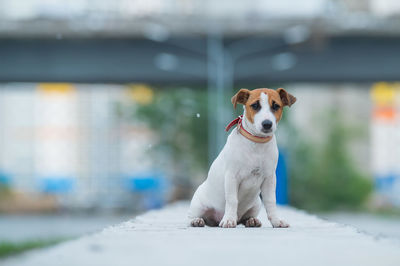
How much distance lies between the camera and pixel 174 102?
50844mm

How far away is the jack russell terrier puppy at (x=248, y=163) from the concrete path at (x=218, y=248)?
26cm

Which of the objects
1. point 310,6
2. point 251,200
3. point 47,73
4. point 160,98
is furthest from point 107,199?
point 251,200

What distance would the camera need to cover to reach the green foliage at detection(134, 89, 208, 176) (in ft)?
163

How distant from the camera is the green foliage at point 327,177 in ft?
158

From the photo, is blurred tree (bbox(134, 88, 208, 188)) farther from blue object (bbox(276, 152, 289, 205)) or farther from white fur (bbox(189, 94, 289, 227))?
white fur (bbox(189, 94, 289, 227))

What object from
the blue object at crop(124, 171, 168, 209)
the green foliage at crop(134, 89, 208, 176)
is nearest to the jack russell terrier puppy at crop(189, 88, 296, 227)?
the green foliage at crop(134, 89, 208, 176)

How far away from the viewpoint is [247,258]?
5.02 m

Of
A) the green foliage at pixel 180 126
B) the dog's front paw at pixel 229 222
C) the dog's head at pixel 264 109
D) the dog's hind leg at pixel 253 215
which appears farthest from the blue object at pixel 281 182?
the green foliage at pixel 180 126

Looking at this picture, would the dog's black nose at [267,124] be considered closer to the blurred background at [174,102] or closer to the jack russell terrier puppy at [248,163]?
the jack russell terrier puppy at [248,163]

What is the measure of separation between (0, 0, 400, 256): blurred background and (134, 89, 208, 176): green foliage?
0.08 meters

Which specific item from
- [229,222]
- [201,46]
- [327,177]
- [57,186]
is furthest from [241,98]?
[57,186]

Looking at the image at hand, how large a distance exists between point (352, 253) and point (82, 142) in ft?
244

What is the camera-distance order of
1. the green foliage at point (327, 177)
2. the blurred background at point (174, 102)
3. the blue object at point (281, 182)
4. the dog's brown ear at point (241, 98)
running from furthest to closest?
the green foliage at point (327, 177) → the blurred background at point (174, 102) → the blue object at point (281, 182) → the dog's brown ear at point (241, 98)

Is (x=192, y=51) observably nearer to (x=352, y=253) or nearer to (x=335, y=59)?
(x=335, y=59)
